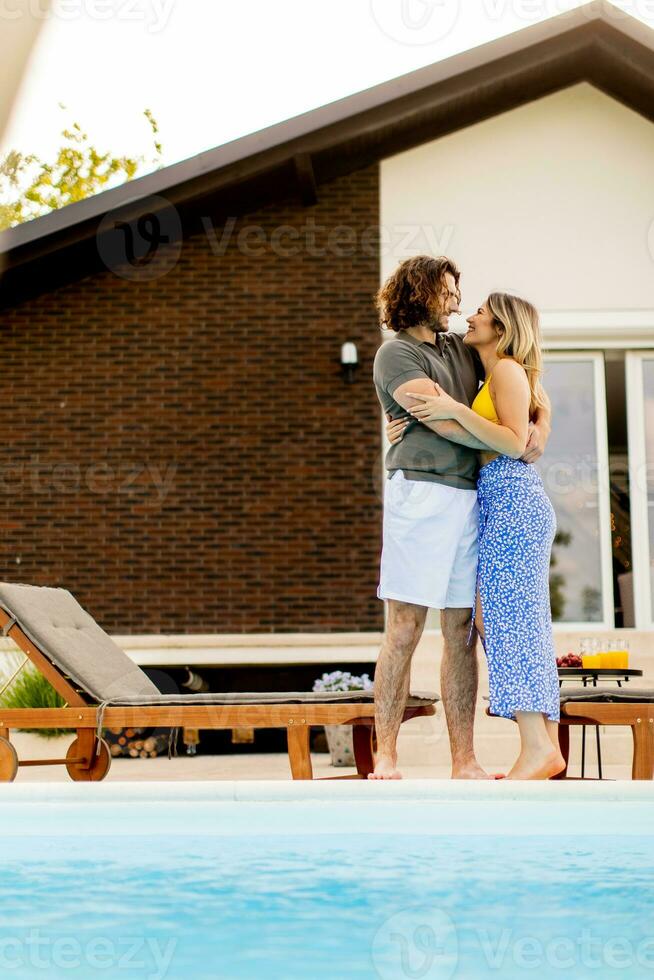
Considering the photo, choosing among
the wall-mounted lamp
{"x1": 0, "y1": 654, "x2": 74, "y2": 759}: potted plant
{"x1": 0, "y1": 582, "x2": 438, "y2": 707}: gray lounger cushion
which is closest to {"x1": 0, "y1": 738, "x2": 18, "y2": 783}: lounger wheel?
{"x1": 0, "y1": 582, "x2": 438, "y2": 707}: gray lounger cushion

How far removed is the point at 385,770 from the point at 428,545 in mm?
754

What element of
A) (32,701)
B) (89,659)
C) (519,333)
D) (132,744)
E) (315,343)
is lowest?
(132,744)

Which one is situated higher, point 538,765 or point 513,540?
point 513,540

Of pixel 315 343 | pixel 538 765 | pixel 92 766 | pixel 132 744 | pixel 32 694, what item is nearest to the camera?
pixel 538 765

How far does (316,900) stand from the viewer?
2.57m

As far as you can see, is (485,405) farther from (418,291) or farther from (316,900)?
(316,900)

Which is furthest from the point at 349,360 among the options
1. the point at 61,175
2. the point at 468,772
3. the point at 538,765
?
the point at 61,175

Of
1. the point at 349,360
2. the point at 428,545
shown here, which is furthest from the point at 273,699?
the point at 349,360

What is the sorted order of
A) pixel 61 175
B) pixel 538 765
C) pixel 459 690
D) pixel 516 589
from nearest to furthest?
1. pixel 538 765
2. pixel 516 589
3. pixel 459 690
4. pixel 61 175

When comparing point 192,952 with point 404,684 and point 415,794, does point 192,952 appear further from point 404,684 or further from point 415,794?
point 404,684

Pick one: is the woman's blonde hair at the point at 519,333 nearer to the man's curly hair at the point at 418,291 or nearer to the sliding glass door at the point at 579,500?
the man's curly hair at the point at 418,291

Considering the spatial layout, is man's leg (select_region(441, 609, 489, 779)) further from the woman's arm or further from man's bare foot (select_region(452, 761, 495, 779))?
the woman's arm

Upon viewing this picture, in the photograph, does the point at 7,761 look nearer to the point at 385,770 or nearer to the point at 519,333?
the point at 385,770

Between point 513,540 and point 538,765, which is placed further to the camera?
point 513,540
